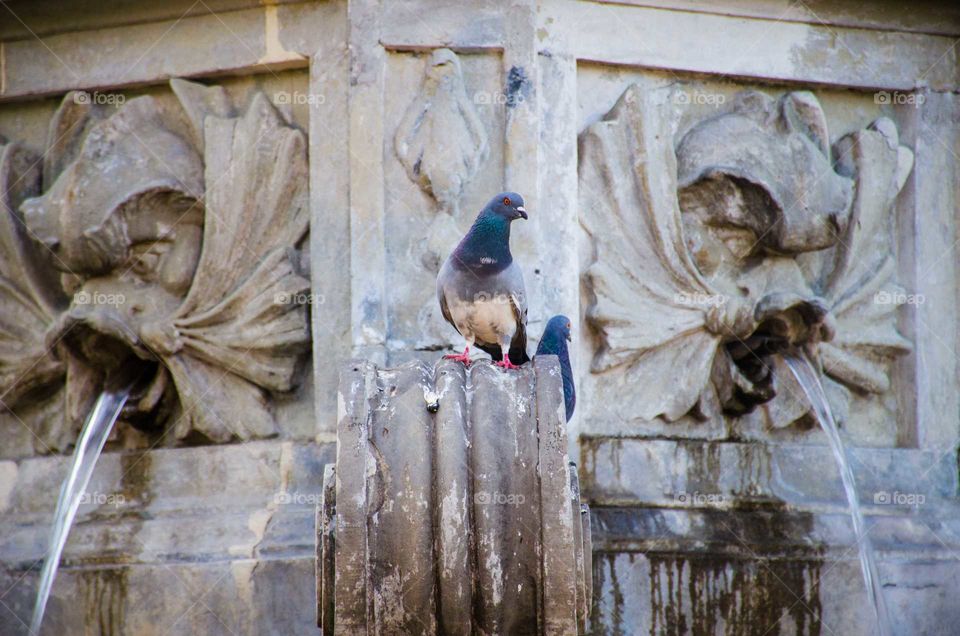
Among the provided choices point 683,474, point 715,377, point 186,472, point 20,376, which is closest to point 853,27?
point 715,377

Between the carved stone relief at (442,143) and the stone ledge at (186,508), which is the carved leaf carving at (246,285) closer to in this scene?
the stone ledge at (186,508)

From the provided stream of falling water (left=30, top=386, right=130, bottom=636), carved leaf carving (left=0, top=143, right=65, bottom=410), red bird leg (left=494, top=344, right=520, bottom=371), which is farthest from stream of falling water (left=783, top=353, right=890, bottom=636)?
carved leaf carving (left=0, top=143, right=65, bottom=410)

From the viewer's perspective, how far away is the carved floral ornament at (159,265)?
6.96 meters

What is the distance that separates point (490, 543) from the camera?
5.06 meters

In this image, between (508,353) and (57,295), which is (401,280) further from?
(57,295)

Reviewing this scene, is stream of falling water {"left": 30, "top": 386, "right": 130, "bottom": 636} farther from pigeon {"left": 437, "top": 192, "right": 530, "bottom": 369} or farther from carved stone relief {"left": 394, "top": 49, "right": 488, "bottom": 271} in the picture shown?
pigeon {"left": 437, "top": 192, "right": 530, "bottom": 369}

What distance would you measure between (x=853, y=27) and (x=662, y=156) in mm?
1129

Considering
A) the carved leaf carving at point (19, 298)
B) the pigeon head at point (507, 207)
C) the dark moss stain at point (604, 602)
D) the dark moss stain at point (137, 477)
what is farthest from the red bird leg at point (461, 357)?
the carved leaf carving at point (19, 298)

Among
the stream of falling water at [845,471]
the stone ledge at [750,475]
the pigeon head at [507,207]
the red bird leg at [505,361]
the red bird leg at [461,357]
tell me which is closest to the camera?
the red bird leg at [505,361]

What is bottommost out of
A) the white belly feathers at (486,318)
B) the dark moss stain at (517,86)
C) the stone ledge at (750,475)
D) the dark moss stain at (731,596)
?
the dark moss stain at (731,596)

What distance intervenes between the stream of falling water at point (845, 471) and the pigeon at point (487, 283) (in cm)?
154

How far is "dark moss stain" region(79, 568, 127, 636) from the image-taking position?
262 inches

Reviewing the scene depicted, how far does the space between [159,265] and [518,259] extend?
1.60m

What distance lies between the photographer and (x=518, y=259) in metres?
6.71
